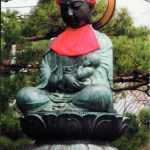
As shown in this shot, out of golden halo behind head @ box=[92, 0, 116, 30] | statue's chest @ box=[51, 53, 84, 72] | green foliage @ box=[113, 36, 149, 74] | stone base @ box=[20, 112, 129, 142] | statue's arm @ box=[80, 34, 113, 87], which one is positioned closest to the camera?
stone base @ box=[20, 112, 129, 142]

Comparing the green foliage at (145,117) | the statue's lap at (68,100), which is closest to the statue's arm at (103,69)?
the statue's lap at (68,100)

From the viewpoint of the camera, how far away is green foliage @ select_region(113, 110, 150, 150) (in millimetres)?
8242

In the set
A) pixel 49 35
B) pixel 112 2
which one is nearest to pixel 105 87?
pixel 112 2

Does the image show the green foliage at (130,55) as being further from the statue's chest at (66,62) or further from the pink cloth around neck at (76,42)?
the statue's chest at (66,62)

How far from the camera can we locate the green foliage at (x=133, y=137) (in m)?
8.24

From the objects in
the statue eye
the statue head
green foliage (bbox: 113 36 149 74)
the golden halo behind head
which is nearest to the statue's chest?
the statue head

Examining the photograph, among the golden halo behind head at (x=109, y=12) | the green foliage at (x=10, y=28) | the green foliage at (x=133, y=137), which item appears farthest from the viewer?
the green foliage at (x=133, y=137)

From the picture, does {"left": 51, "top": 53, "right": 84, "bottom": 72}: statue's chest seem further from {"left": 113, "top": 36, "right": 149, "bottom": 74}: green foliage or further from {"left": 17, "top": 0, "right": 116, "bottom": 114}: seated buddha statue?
{"left": 113, "top": 36, "right": 149, "bottom": 74}: green foliage

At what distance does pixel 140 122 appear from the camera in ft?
28.6

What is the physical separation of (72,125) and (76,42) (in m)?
0.87

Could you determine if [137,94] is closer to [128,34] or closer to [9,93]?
[128,34]

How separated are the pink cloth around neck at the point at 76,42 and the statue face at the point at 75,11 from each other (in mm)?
90

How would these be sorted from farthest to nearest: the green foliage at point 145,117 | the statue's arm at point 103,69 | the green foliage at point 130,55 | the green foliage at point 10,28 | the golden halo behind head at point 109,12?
1. the green foliage at point 145,117
2. the green foliage at point 130,55
3. the green foliage at point 10,28
4. the golden halo behind head at point 109,12
5. the statue's arm at point 103,69

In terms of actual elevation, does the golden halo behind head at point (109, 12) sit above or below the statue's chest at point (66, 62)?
above
